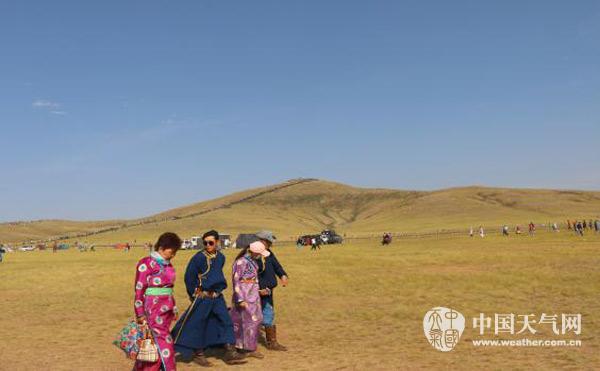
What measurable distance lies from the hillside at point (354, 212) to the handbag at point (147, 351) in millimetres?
81965

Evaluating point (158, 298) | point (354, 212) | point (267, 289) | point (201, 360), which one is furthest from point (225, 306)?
point (354, 212)

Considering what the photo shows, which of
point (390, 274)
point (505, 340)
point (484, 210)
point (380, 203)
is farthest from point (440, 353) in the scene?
point (380, 203)

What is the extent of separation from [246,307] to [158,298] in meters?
3.15

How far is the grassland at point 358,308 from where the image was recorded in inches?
368

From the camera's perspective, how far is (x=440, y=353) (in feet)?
31.5

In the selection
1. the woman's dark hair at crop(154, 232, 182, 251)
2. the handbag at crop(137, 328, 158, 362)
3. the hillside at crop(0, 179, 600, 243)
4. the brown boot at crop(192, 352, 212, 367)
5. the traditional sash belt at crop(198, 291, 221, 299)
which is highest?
the hillside at crop(0, 179, 600, 243)

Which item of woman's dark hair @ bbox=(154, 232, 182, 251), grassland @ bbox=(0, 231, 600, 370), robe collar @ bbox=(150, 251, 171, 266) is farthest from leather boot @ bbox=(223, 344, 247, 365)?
woman's dark hair @ bbox=(154, 232, 182, 251)

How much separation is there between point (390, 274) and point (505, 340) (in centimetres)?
1168

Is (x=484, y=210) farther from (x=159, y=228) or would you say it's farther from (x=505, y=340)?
(x=505, y=340)

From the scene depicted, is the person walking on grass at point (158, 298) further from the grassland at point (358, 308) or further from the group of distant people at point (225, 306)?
the grassland at point (358, 308)

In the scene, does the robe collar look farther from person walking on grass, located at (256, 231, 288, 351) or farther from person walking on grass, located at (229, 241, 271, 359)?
person walking on grass, located at (256, 231, 288, 351)
